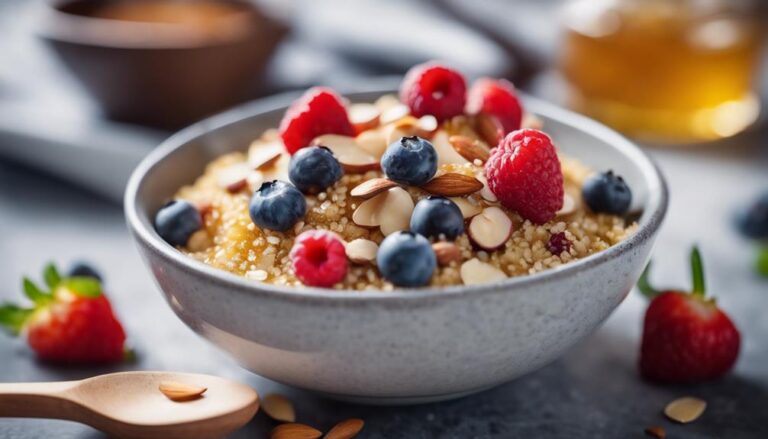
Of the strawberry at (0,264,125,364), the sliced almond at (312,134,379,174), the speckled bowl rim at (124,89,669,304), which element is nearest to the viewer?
the speckled bowl rim at (124,89,669,304)

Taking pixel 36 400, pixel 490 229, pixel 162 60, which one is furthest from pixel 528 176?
pixel 162 60

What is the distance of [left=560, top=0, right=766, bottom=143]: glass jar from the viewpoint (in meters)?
1.87

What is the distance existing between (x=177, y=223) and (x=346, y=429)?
348 millimetres

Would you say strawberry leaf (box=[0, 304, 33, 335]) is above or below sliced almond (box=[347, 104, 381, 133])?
below

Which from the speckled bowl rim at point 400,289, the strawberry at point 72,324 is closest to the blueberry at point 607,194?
the speckled bowl rim at point 400,289

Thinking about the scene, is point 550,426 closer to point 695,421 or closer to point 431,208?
point 695,421

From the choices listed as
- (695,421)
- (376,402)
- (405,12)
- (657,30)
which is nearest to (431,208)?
(376,402)

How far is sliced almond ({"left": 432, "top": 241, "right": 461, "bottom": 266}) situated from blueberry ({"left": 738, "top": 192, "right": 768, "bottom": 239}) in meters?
0.85

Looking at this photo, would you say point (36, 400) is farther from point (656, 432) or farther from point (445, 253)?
point (656, 432)

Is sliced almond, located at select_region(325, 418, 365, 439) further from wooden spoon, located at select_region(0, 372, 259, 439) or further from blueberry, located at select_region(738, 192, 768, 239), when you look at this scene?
blueberry, located at select_region(738, 192, 768, 239)

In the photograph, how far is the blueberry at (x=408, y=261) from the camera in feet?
3.09

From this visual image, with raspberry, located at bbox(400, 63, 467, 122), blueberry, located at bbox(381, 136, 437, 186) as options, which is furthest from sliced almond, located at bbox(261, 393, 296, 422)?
raspberry, located at bbox(400, 63, 467, 122)

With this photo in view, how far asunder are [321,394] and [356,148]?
33cm

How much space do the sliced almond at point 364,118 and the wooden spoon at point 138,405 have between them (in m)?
0.41
